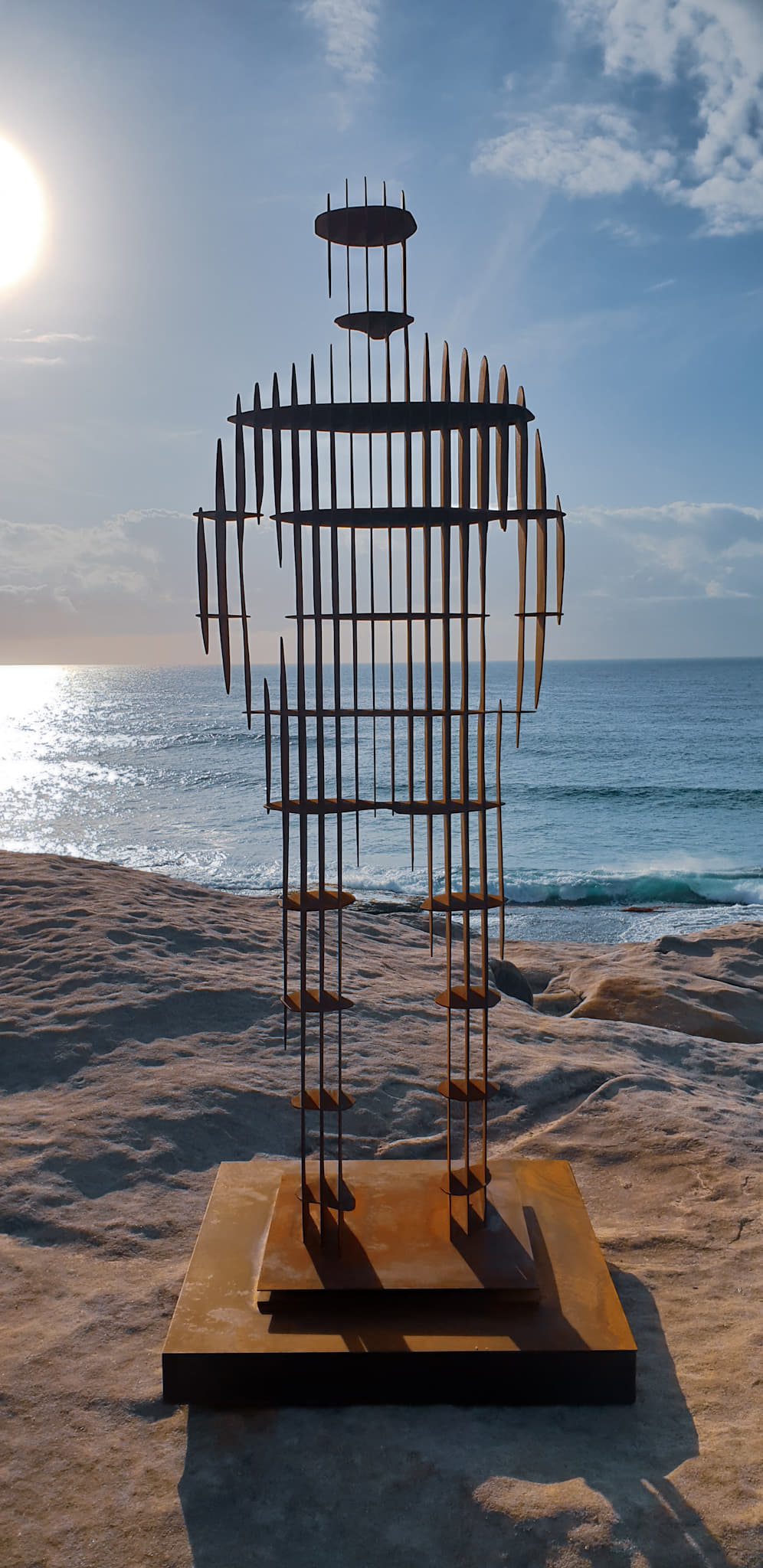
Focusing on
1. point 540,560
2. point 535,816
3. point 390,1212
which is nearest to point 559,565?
point 540,560

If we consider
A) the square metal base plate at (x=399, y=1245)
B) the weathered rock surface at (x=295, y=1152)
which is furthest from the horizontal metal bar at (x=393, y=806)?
the weathered rock surface at (x=295, y=1152)

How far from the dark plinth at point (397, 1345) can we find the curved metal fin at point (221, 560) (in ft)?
7.92

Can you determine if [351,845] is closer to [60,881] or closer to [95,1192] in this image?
[60,881]

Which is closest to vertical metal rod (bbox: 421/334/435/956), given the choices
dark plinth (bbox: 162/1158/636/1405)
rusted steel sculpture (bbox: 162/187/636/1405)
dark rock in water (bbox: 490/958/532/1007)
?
rusted steel sculpture (bbox: 162/187/636/1405)

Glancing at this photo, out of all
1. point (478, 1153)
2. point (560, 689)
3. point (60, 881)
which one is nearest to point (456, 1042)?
point (478, 1153)

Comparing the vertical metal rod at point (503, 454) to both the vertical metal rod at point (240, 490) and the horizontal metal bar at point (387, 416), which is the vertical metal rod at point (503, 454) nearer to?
the horizontal metal bar at point (387, 416)

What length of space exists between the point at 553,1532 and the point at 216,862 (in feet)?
63.1

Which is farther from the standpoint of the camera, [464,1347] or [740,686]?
[740,686]

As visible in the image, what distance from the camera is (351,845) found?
21.7m

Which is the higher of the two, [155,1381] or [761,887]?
[155,1381]

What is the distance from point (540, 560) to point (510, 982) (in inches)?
232

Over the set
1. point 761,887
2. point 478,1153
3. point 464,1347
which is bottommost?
point 761,887

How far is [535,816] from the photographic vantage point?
28500 mm

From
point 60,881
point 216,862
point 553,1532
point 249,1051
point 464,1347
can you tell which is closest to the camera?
point 553,1532
